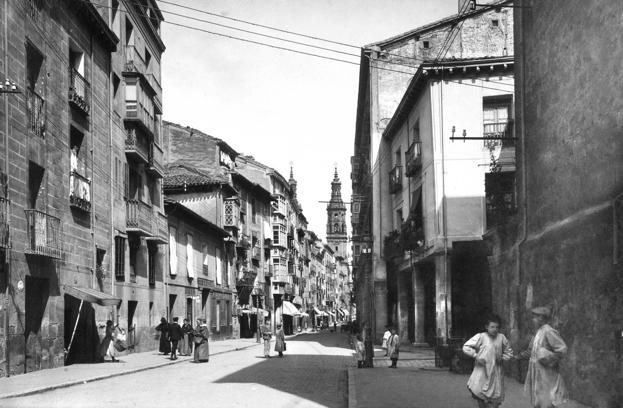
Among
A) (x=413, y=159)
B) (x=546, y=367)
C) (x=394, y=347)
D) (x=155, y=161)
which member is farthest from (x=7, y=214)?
(x=413, y=159)

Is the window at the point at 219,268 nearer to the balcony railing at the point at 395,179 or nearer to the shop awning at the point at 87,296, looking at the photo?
the balcony railing at the point at 395,179

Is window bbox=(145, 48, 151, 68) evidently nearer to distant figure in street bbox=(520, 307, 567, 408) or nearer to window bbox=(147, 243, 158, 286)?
Result: window bbox=(147, 243, 158, 286)

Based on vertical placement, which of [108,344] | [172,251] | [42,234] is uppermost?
[42,234]

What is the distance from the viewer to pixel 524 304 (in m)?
14.4

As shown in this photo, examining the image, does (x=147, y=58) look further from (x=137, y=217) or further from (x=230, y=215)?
(x=230, y=215)

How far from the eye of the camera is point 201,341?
2283 cm

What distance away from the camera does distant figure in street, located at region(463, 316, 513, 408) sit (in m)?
8.65

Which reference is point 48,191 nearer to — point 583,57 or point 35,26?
point 35,26

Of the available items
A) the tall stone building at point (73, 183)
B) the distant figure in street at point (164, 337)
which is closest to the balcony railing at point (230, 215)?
the tall stone building at point (73, 183)

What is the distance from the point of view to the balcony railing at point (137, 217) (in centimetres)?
2742

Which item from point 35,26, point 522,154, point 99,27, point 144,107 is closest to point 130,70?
point 144,107

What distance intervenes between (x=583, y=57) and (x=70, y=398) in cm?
972

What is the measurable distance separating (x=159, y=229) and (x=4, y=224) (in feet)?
48.3

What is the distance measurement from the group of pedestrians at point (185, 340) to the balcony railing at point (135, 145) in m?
6.09
